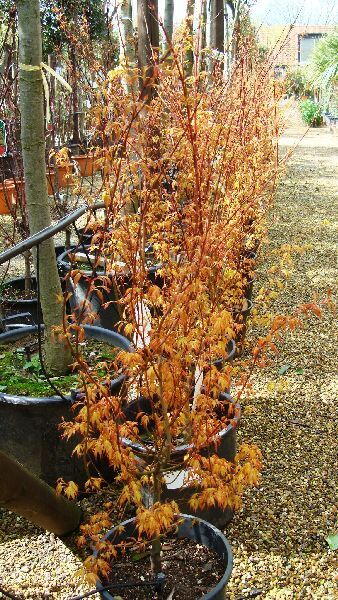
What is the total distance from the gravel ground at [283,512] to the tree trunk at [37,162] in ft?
2.41

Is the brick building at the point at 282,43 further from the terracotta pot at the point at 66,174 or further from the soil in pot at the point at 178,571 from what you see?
the soil in pot at the point at 178,571

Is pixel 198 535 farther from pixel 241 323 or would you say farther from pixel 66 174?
pixel 66 174

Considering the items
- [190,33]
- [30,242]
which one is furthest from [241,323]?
[190,33]

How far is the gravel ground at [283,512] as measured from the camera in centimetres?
224

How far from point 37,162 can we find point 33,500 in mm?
1479

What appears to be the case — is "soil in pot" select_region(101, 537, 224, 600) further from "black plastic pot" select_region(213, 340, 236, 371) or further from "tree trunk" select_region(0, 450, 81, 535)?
"black plastic pot" select_region(213, 340, 236, 371)

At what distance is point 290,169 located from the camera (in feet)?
39.8

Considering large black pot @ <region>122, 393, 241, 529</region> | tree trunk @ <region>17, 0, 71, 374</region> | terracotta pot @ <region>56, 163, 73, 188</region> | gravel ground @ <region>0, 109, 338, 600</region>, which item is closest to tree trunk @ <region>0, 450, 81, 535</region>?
gravel ground @ <region>0, 109, 338, 600</region>

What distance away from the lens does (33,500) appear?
191cm

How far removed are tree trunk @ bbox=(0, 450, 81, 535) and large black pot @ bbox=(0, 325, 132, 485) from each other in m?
0.29

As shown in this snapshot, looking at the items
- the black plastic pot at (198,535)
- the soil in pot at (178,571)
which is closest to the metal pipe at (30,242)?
the black plastic pot at (198,535)

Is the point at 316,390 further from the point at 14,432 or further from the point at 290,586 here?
the point at 14,432

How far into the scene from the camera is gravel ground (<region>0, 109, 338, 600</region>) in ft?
7.34

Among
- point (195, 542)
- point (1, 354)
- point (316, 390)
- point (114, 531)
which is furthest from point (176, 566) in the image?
point (316, 390)
